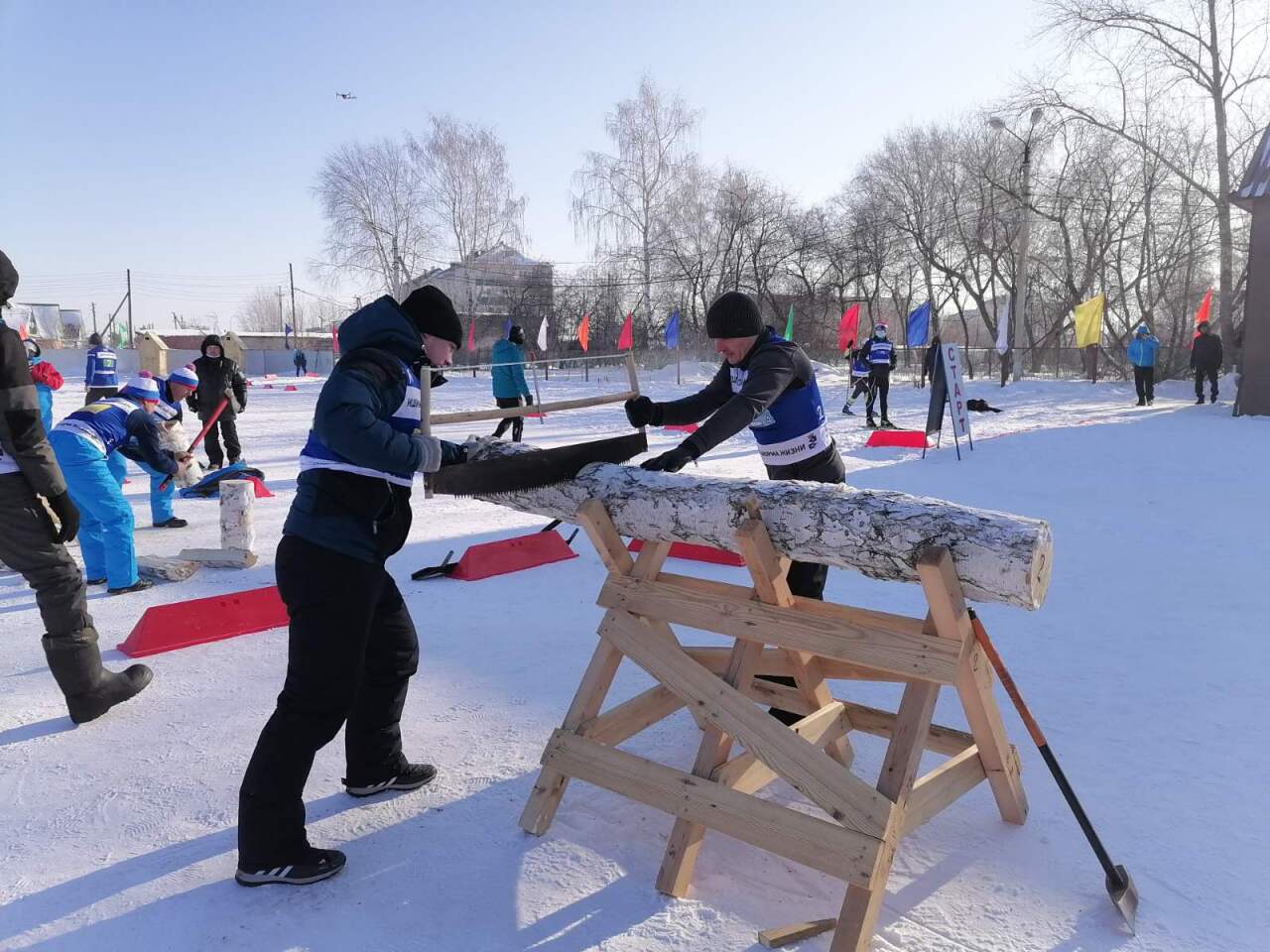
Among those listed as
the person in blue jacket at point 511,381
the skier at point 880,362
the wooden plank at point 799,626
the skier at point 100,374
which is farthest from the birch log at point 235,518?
the skier at point 880,362

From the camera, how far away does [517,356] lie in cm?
1180

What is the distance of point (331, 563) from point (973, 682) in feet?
5.94

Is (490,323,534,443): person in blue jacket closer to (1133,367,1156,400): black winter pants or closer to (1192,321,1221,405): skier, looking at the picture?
Result: (1133,367,1156,400): black winter pants

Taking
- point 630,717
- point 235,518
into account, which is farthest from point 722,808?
point 235,518

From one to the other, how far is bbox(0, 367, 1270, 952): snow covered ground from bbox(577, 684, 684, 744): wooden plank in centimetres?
28

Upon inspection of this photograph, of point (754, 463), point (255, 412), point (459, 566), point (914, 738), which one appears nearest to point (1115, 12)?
point (754, 463)

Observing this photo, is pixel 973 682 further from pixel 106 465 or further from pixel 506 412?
pixel 106 465

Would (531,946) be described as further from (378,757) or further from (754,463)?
(754,463)

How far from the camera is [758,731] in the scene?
232cm

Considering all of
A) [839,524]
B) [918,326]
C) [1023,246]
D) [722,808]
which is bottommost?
[722,808]

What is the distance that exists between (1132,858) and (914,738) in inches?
38.1

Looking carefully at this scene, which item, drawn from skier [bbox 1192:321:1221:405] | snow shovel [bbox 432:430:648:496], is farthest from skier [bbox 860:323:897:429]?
snow shovel [bbox 432:430:648:496]

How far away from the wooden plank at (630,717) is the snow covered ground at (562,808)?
0.93 ft

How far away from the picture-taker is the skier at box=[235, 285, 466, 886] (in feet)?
7.71
